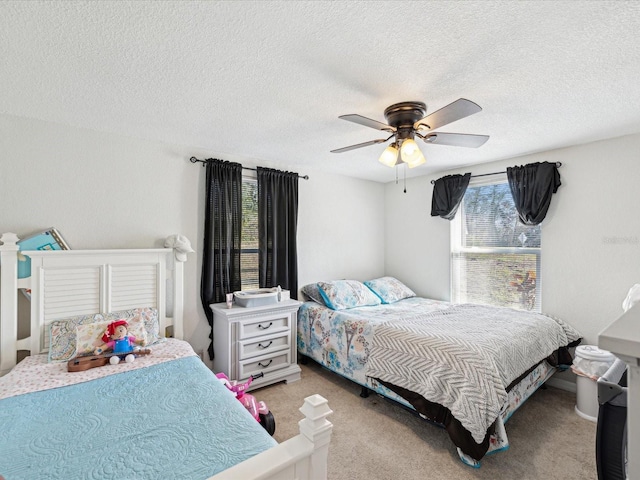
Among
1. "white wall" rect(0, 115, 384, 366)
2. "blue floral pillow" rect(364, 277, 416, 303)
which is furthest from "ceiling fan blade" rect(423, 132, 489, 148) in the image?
"blue floral pillow" rect(364, 277, 416, 303)

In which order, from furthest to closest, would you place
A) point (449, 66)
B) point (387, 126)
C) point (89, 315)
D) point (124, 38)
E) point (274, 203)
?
point (274, 203) → point (89, 315) → point (387, 126) → point (449, 66) → point (124, 38)

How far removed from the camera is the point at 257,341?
287cm

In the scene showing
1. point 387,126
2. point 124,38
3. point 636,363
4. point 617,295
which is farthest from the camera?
point 617,295

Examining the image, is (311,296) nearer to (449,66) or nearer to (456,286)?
(456,286)

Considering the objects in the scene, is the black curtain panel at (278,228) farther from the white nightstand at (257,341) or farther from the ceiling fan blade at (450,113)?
the ceiling fan blade at (450,113)

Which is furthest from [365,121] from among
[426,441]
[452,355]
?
[426,441]

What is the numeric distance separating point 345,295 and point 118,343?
7.08ft

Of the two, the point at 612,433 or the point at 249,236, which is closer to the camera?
the point at 612,433

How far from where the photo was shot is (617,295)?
261 cm

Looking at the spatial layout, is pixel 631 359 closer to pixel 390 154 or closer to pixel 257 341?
pixel 390 154

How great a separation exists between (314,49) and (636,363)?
1.57 m

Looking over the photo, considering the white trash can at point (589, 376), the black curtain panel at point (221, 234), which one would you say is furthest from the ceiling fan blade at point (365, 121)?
the white trash can at point (589, 376)

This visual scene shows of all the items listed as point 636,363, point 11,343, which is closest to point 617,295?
point 636,363

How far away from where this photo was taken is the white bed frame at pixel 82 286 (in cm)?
210
